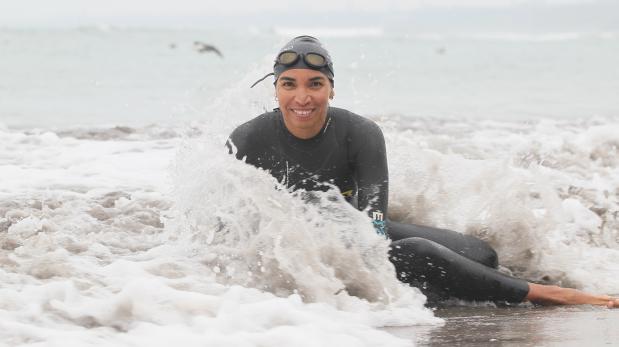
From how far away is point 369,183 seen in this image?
4566 millimetres

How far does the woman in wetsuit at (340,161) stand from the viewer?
454 centimetres

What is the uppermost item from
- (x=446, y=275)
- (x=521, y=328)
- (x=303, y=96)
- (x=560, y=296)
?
(x=303, y=96)

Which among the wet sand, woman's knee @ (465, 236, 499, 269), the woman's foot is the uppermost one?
woman's knee @ (465, 236, 499, 269)

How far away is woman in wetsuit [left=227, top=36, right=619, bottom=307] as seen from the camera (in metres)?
4.54

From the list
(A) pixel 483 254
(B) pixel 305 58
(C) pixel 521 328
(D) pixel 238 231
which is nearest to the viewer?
(C) pixel 521 328

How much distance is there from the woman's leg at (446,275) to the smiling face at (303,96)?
0.81 metres

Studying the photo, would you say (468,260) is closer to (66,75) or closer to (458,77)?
(66,75)

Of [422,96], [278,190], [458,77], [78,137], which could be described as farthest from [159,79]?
[278,190]

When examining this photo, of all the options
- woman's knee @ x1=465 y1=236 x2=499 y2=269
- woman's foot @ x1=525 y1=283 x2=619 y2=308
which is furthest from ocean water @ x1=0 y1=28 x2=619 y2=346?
woman's foot @ x1=525 y1=283 x2=619 y2=308

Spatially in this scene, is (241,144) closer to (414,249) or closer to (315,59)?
(315,59)

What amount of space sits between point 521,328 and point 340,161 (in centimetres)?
140

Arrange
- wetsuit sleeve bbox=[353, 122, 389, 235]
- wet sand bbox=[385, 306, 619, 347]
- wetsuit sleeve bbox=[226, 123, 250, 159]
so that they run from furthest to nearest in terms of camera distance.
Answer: wetsuit sleeve bbox=[226, 123, 250, 159]
wetsuit sleeve bbox=[353, 122, 389, 235]
wet sand bbox=[385, 306, 619, 347]

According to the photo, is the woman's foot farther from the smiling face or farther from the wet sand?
the smiling face

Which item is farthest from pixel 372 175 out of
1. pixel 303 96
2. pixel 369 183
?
pixel 303 96
